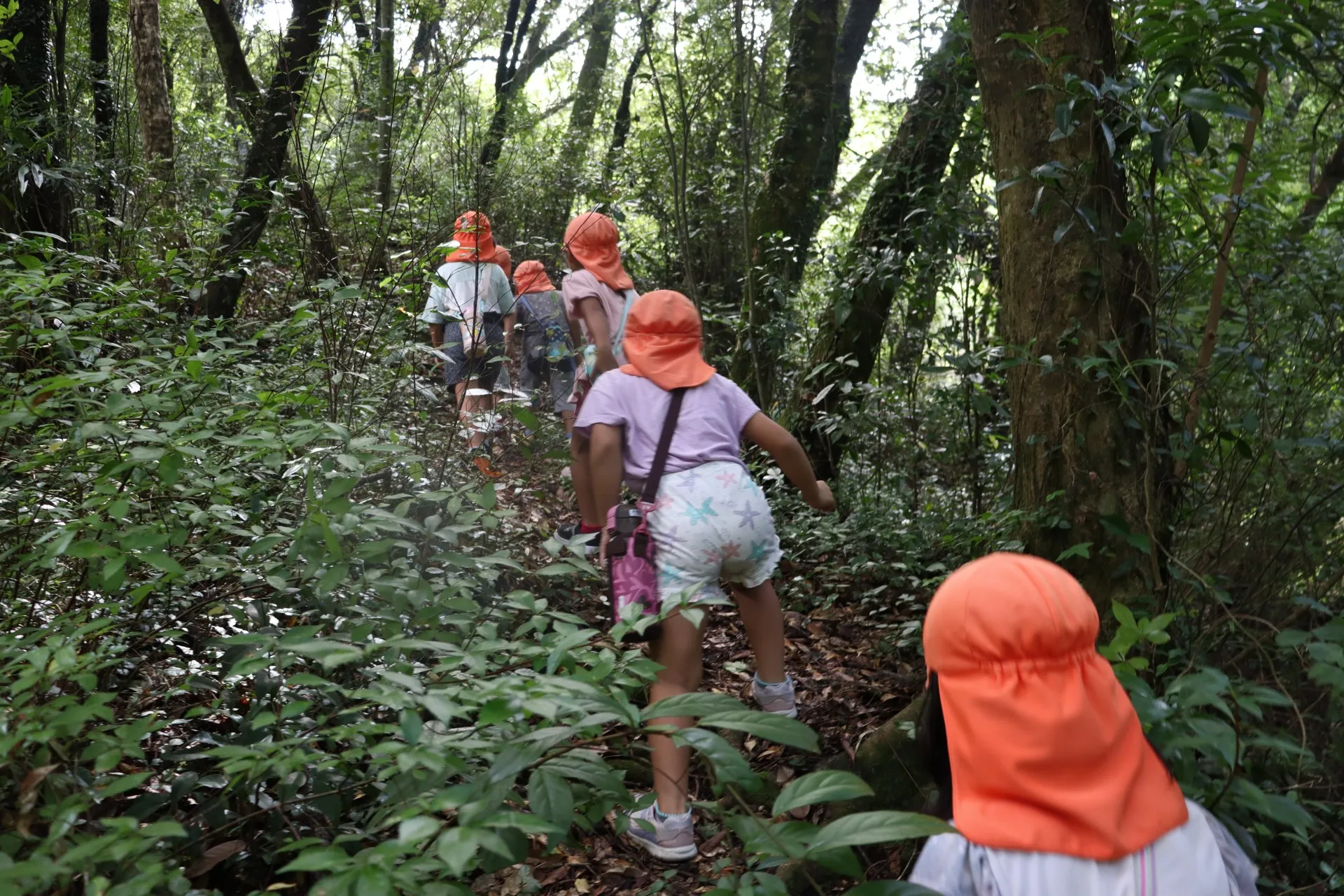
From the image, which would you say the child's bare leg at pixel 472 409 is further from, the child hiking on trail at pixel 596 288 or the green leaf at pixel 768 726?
the green leaf at pixel 768 726

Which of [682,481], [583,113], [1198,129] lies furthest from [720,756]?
[583,113]

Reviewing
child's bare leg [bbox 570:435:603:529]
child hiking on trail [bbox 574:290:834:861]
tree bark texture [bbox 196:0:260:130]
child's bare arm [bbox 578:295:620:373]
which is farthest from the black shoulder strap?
tree bark texture [bbox 196:0:260:130]

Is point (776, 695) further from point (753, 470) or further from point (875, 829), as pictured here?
point (753, 470)

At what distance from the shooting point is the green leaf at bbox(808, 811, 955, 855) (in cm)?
142

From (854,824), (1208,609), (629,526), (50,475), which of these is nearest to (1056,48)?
(1208,609)

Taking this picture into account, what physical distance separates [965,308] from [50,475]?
467 cm

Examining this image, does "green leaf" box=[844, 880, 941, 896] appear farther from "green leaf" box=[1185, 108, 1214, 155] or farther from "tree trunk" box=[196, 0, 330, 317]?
"tree trunk" box=[196, 0, 330, 317]

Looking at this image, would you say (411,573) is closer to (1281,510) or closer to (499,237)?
(1281,510)

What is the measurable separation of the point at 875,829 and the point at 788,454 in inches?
90.8

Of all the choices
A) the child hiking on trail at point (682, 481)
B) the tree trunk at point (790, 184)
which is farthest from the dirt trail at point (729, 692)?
the tree trunk at point (790, 184)

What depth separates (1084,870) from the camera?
1704 millimetres

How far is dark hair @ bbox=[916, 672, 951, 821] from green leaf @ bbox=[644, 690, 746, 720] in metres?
0.61

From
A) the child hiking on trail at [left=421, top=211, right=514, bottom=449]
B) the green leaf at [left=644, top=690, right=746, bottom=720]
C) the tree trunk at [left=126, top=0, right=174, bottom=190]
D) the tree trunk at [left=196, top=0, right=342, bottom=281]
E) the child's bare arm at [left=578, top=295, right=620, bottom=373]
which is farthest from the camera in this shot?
the tree trunk at [left=126, top=0, right=174, bottom=190]

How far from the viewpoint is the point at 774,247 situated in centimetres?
754
